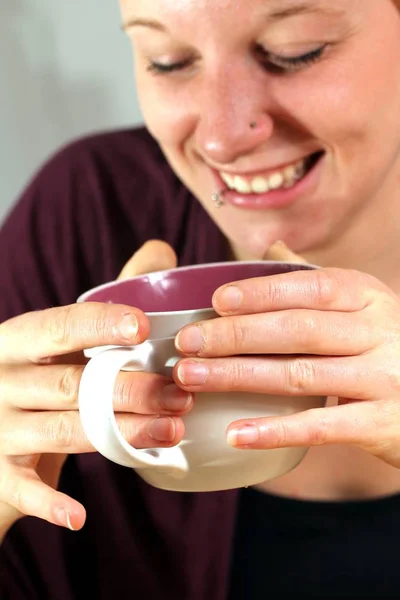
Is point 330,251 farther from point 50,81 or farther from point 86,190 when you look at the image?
point 50,81

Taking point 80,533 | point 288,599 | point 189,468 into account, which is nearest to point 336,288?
point 189,468

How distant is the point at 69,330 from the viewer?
478 mm

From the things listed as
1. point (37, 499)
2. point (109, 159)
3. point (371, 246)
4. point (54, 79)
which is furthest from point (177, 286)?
point (54, 79)

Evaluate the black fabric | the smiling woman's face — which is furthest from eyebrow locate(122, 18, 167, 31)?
the black fabric

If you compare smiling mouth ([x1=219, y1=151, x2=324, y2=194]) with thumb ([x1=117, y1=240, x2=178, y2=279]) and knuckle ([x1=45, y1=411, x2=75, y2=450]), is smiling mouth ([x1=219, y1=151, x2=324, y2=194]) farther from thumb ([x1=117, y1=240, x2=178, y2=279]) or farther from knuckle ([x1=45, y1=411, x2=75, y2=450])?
knuckle ([x1=45, y1=411, x2=75, y2=450])

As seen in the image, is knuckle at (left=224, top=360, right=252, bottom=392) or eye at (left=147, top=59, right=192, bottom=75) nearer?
knuckle at (left=224, top=360, right=252, bottom=392)

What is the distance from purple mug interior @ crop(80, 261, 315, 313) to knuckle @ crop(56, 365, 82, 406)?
6 centimetres

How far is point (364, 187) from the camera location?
74 centimetres

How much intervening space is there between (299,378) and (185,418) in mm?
81

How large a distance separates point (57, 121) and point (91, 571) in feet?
2.95

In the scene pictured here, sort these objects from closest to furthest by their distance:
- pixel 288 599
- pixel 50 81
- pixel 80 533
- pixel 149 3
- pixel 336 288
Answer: pixel 336 288 < pixel 149 3 < pixel 288 599 < pixel 80 533 < pixel 50 81

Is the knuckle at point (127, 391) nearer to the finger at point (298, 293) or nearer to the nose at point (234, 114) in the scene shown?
the finger at point (298, 293)

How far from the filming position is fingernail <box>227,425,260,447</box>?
0.45m

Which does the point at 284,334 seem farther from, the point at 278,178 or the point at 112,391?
the point at 278,178
